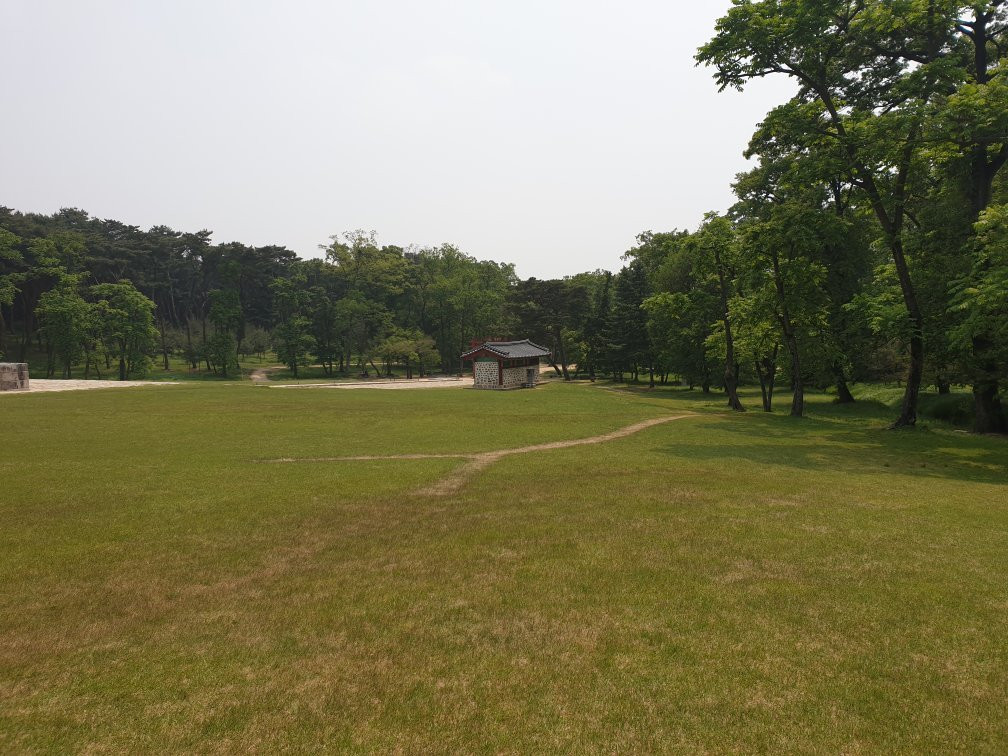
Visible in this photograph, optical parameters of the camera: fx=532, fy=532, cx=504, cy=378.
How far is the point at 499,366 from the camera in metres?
57.3

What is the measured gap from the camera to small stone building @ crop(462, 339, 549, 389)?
5731 cm

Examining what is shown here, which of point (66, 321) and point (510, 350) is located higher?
point (66, 321)

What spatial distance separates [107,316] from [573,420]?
70.9 m

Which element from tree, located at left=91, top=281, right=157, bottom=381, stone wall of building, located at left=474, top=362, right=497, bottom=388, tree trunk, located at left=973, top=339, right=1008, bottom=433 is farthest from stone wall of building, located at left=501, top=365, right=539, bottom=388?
tree, located at left=91, top=281, right=157, bottom=381

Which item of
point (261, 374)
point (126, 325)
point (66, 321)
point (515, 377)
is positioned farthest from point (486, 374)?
point (66, 321)

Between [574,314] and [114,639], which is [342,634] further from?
[574,314]

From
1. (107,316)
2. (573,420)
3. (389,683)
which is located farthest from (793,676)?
(107,316)

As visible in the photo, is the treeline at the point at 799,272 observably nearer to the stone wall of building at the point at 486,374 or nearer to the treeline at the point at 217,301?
the treeline at the point at 217,301

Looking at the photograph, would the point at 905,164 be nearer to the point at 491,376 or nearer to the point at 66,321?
the point at 491,376

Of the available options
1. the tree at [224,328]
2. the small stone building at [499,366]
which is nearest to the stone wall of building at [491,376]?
the small stone building at [499,366]

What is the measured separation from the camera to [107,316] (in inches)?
2800

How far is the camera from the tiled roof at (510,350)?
5750 cm

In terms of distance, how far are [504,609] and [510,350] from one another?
52.9 metres

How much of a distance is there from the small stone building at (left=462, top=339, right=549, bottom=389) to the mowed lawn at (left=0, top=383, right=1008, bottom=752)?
132ft
